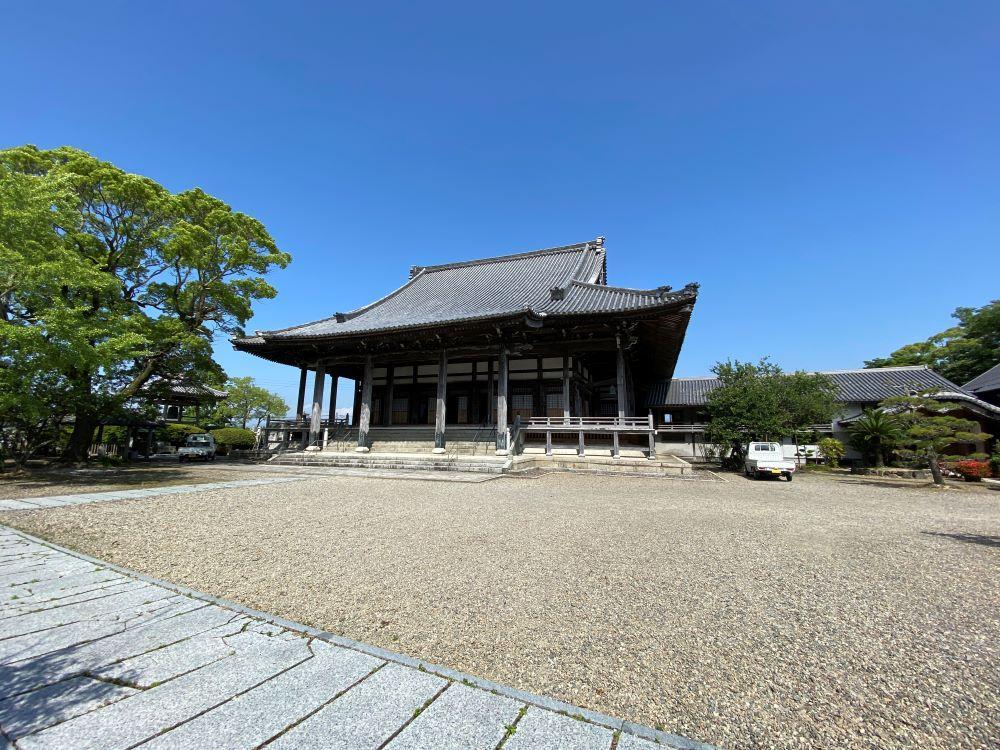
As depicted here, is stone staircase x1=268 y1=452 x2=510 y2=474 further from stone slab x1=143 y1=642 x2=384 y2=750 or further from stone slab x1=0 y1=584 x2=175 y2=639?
stone slab x1=143 y1=642 x2=384 y2=750

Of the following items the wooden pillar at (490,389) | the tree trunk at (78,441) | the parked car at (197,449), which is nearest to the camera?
the tree trunk at (78,441)

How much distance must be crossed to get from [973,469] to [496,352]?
1800cm

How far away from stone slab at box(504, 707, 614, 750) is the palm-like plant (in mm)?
22068

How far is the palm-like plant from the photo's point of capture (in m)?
18.0

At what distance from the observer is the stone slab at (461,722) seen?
1.82 m

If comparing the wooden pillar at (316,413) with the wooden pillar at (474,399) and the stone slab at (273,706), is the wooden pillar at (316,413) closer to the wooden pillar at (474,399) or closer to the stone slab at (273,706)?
the wooden pillar at (474,399)

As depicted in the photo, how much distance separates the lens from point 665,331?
1666 centimetres

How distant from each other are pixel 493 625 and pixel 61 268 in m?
12.6

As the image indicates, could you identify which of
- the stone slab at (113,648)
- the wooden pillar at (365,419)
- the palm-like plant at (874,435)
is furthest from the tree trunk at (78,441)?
the palm-like plant at (874,435)

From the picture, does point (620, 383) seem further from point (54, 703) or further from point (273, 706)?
point (54, 703)

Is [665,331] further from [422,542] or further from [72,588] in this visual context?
[72,588]

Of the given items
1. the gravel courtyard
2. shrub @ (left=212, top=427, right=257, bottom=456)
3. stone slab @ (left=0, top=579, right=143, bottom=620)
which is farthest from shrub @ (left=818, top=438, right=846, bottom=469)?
shrub @ (left=212, top=427, right=257, bottom=456)

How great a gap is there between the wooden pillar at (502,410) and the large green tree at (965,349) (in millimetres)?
35179

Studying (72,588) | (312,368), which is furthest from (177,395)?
(72,588)
